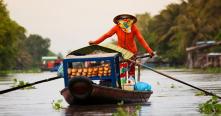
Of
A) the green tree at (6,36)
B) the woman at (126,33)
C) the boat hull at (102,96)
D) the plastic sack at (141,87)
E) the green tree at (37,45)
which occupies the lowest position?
the boat hull at (102,96)

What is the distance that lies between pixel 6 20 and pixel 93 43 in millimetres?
67480

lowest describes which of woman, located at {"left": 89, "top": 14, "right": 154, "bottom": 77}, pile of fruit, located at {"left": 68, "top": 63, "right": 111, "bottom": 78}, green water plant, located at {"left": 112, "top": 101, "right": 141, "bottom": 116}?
green water plant, located at {"left": 112, "top": 101, "right": 141, "bottom": 116}

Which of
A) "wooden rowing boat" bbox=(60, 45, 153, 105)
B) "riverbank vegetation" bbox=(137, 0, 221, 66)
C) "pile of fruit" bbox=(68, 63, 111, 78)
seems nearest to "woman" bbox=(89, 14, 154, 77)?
"wooden rowing boat" bbox=(60, 45, 153, 105)

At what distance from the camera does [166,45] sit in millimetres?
110688

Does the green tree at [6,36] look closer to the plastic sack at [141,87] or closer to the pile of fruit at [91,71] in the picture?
the plastic sack at [141,87]

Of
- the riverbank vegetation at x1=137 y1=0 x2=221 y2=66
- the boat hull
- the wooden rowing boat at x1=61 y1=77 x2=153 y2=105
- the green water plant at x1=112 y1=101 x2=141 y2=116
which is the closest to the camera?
the green water plant at x1=112 y1=101 x2=141 y2=116

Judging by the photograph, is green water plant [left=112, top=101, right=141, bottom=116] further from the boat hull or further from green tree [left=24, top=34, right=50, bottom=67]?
green tree [left=24, top=34, right=50, bottom=67]

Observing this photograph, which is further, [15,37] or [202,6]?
[15,37]

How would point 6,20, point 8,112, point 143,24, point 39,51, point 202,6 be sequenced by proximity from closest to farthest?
point 8,112 < point 202,6 < point 6,20 < point 143,24 < point 39,51

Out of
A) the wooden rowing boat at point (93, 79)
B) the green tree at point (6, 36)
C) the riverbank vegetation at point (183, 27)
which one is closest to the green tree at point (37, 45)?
the riverbank vegetation at point (183, 27)

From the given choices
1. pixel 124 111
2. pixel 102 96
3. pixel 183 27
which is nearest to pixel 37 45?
pixel 183 27

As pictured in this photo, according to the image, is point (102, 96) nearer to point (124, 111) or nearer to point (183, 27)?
point (124, 111)

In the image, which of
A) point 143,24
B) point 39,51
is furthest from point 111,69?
point 39,51

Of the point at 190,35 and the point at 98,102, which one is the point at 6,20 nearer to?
the point at 190,35
